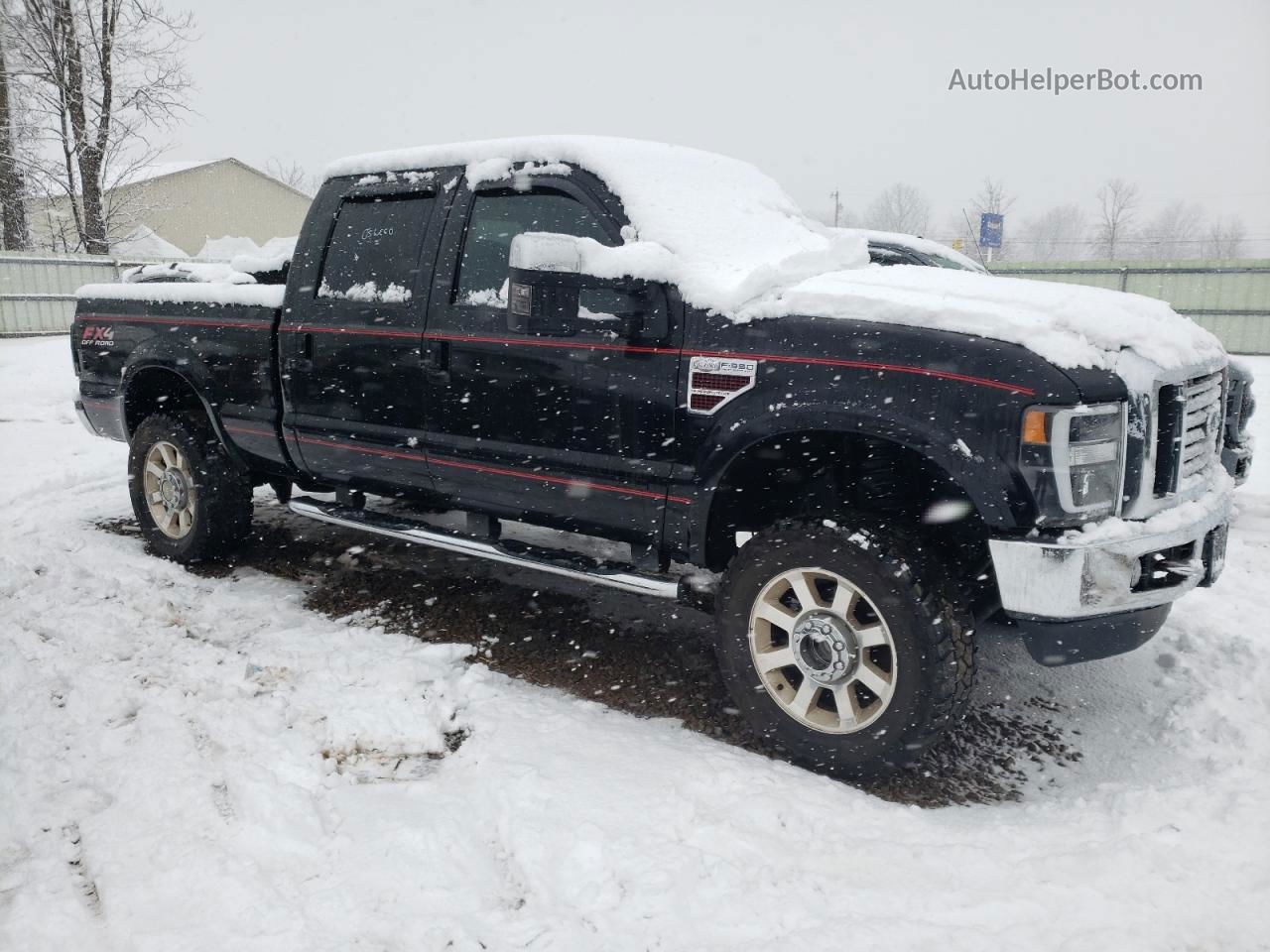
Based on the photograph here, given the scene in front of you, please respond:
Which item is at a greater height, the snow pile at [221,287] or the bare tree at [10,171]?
the bare tree at [10,171]

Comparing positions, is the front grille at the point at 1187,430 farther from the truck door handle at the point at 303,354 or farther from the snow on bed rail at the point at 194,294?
the snow on bed rail at the point at 194,294

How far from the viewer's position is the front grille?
2742 millimetres

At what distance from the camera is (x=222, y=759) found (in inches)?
117

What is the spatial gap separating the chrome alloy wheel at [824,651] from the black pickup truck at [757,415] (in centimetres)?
1

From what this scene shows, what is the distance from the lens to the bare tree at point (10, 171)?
22.8 meters

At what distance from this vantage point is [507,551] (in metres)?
3.75

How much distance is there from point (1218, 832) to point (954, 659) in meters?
0.85

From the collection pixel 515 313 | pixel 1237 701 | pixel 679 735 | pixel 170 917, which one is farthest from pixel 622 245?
pixel 1237 701

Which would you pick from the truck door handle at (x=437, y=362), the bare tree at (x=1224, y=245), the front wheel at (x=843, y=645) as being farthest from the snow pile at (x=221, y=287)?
the bare tree at (x=1224, y=245)

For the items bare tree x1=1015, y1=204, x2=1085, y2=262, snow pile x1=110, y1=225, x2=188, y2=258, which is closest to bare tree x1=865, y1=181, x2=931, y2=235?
bare tree x1=1015, y1=204, x2=1085, y2=262

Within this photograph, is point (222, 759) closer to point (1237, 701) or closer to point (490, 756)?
point (490, 756)

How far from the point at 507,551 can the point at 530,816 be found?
1297 mm

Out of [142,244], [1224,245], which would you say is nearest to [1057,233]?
[1224,245]

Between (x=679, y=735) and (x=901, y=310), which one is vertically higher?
(x=901, y=310)
